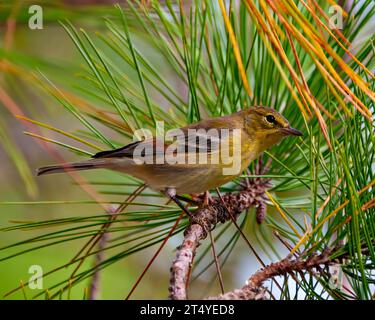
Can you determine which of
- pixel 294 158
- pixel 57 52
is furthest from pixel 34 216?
pixel 294 158

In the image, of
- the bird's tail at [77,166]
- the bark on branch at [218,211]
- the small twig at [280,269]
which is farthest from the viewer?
the bird's tail at [77,166]

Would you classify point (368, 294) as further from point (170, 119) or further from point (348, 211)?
point (170, 119)

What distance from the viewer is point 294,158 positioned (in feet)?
6.81

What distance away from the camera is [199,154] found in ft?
8.25

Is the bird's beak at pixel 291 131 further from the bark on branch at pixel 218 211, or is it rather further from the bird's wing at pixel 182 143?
the bird's wing at pixel 182 143

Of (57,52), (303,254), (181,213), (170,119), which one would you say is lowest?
(303,254)

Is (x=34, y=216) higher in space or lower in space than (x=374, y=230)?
higher

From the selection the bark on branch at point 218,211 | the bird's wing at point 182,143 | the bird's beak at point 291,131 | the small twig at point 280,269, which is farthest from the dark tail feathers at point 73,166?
the small twig at point 280,269

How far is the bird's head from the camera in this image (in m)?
2.14

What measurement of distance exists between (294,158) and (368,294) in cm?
74

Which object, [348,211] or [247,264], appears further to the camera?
[247,264]

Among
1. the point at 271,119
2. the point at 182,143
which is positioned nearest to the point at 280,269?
the point at 271,119

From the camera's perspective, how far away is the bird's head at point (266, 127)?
2.14 meters

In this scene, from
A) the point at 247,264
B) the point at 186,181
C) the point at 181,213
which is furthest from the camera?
the point at 247,264
